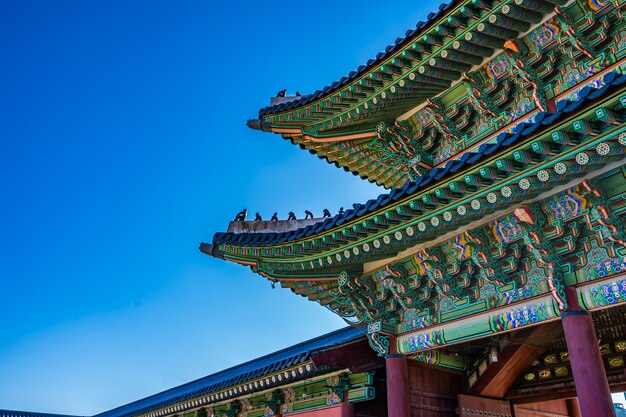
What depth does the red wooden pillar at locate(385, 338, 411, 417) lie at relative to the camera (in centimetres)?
813

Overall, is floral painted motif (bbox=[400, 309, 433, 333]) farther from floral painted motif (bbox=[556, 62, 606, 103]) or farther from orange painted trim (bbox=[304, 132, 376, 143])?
orange painted trim (bbox=[304, 132, 376, 143])

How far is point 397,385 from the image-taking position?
828 centimetres

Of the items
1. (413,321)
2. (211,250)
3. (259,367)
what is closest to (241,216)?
(211,250)

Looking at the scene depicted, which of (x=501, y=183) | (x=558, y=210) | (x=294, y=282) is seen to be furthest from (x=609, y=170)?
(x=294, y=282)

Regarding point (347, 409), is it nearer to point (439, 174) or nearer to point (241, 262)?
point (241, 262)

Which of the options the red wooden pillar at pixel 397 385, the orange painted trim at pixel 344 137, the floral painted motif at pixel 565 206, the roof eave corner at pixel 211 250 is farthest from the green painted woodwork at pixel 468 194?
the orange painted trim at pixel 344 137

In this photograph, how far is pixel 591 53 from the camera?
25.0 ft

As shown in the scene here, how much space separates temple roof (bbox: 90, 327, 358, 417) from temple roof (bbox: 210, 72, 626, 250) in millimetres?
2290

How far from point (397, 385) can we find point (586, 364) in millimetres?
3159

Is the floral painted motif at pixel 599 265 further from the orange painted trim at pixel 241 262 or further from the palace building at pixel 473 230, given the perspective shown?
the orange painted trim at pixel 241 262

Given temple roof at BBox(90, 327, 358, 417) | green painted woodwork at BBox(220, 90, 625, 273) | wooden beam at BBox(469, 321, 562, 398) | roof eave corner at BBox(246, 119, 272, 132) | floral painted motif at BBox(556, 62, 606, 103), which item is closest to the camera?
green painted woodwork at BBox(220, 90, 625, 273)

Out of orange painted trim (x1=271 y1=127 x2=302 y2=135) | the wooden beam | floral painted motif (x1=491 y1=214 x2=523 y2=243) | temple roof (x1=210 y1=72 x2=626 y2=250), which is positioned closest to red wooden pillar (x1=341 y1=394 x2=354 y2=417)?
the wooden beam

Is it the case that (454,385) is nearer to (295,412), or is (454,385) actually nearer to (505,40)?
(295,412)

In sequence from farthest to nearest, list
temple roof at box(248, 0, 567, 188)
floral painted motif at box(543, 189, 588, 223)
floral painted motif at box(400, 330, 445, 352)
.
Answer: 1. temple roof at box(248, 0, 567, 188)
2. floral painted motif at box(400, 330, 445, 352)
3. floral painted motif at box(543, 189, 588, 223)
